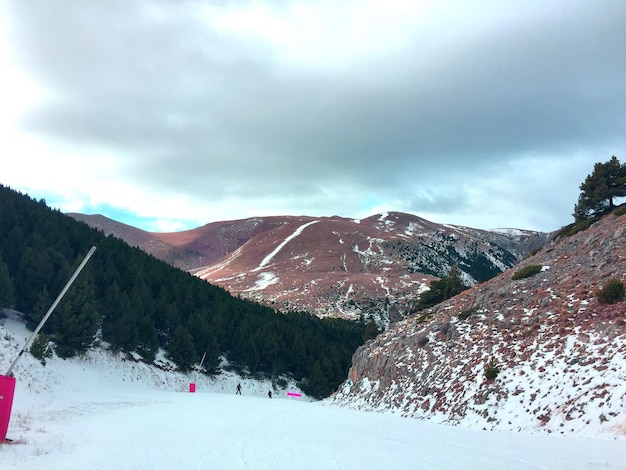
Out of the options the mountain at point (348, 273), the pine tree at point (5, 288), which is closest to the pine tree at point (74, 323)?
the pine tree at point (5, 288)

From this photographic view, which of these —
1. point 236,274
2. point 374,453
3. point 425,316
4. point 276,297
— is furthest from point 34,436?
point 236,274

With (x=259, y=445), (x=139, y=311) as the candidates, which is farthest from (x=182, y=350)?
(x=259, y=445)

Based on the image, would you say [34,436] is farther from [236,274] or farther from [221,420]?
[236,274]

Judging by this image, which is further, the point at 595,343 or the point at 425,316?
the point at 425,316

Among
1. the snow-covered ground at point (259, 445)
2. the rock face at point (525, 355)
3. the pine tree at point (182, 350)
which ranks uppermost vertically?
the rock face at point (525, 355)

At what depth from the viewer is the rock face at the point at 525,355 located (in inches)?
537

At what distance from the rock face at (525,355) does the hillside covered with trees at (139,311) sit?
21.0m

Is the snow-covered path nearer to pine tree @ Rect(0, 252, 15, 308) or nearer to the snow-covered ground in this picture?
the snow-covered ground

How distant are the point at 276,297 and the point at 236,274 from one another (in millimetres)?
50395

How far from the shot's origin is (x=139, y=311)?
43.4 m

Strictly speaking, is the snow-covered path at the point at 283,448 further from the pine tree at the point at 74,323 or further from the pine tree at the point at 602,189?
the pine tree at the point at 602,189

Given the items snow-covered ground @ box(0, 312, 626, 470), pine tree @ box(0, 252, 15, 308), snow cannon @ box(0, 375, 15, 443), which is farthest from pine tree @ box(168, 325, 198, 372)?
snow cannon @ box(0, 375, 15, 443)

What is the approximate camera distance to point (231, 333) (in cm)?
5584

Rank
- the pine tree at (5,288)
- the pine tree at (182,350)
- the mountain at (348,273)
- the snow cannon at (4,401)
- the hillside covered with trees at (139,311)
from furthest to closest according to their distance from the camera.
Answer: the mountain at (348,273) → the pine tree at (182,350) → the hillside covered with trees at (139,311) → the pine tree at (5,288) → the snow cannon at (4,401)
